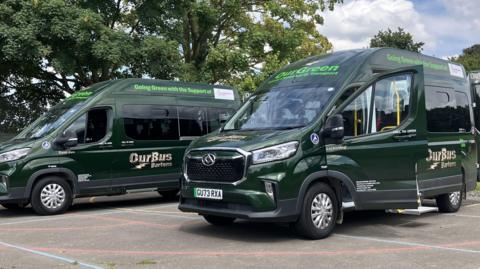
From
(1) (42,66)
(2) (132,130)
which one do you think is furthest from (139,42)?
(2) (132,130)

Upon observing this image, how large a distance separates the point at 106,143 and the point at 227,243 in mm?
4809

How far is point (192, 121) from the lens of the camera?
1303 cm

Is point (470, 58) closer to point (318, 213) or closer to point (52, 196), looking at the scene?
point (52, 196)

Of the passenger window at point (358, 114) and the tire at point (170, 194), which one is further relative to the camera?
the tire at point (170, 194)

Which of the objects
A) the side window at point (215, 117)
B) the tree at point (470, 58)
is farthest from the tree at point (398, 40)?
the side window at point (215, 117)

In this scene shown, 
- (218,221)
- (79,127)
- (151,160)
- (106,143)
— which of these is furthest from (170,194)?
(218,221)

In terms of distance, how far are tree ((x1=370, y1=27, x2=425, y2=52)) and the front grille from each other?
139ft

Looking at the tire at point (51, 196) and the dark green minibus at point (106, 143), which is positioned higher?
the dark green minibus at point (106, 143)

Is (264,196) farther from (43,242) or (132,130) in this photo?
(132,130)

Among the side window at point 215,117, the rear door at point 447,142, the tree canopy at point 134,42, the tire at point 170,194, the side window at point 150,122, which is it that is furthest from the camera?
the tree canopy at point 134,42

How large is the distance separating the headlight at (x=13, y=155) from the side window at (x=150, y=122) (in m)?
2.13

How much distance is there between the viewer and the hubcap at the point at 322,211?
299 inches

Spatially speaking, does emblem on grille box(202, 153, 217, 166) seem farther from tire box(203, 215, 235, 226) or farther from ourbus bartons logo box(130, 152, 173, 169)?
ourbus bartons logo box(130, 152, 173, 169)

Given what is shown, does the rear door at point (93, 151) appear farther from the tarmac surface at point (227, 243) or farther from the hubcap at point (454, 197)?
the hubcap at point (454, 197)
